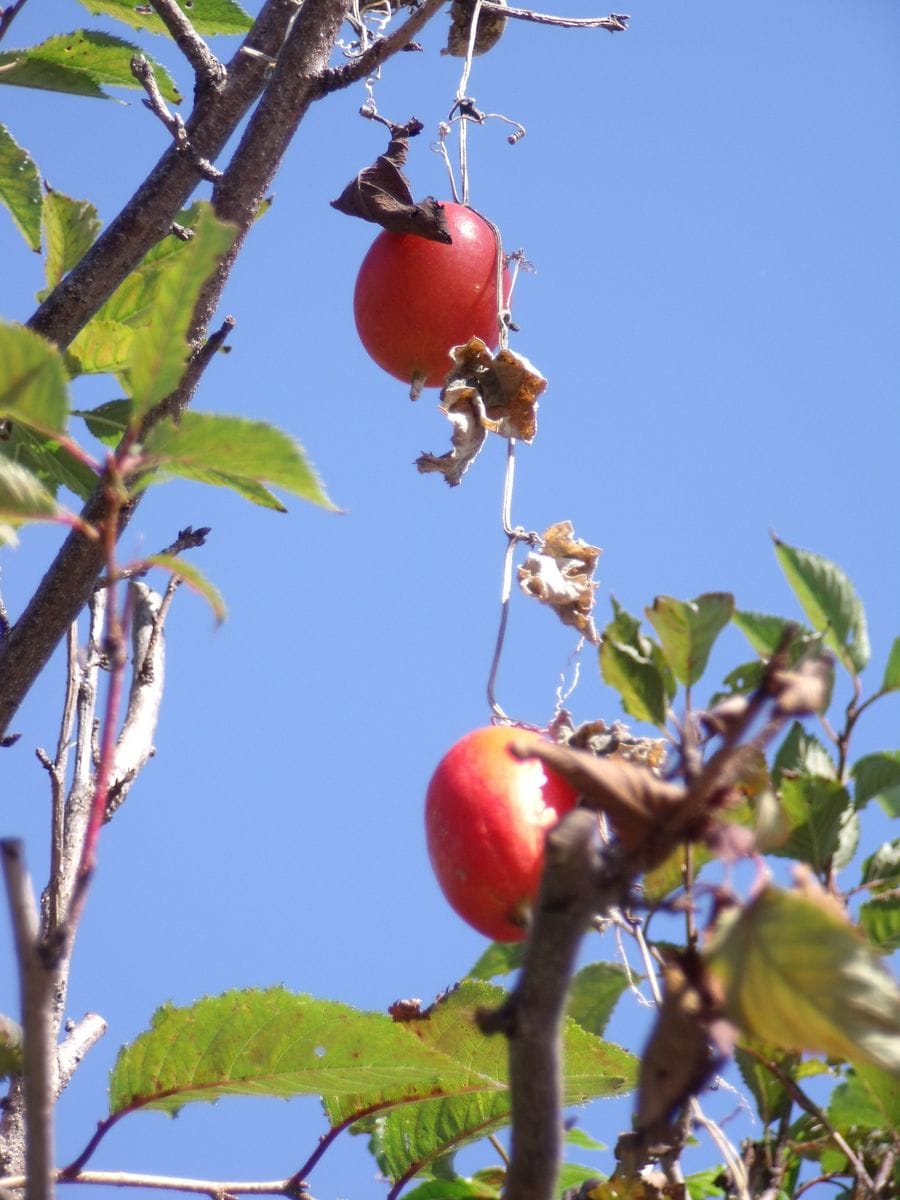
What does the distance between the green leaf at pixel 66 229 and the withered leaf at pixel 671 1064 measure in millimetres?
1551

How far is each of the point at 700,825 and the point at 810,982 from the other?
94mm

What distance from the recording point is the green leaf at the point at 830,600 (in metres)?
1.18

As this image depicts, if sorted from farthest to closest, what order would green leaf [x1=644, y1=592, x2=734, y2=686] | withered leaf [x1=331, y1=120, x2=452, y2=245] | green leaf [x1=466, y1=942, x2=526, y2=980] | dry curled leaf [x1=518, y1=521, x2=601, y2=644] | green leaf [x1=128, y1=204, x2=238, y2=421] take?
withered leaf [x1=331, y1=120, x2=452, y2=245] → dry curled leaf [x1=518, y1=521, x2=601, y2=644] → green leaf [x1=466, y1=942, x2=526, y2=980] → green leaf [x1=644, y1=592, x2=734, y2=686] → green leaf [x1=128, y1=204, x2=238, y2=421]

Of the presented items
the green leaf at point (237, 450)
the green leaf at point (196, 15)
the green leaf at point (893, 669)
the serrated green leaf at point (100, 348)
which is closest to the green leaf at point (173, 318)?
the green leaf at point (237, 450)

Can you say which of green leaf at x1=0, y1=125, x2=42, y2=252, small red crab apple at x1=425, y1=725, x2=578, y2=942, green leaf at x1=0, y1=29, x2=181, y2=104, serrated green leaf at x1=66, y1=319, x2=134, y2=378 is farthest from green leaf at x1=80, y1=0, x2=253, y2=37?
small red crab apple at x1=425, y1=725, x2=578, y2=942

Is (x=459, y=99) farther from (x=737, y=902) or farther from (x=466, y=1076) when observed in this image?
(x=737, y=902)

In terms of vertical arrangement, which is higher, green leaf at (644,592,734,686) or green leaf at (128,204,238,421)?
green leaf at (128,204,238,421)

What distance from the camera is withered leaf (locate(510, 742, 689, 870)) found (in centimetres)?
59

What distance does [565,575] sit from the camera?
6.00 ft

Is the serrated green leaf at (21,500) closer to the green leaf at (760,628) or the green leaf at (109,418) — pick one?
the green leaf at (760,628)

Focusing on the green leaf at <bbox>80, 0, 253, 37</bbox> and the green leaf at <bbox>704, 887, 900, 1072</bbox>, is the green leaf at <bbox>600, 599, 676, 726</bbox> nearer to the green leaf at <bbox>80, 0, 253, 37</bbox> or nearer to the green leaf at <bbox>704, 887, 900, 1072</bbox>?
the green leaf at <bbox>704, 887, 900, 1072</bbox>

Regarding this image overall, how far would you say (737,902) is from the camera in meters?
0.65

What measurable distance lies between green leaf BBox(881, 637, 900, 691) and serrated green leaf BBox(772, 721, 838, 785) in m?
0.09

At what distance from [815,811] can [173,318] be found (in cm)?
69
